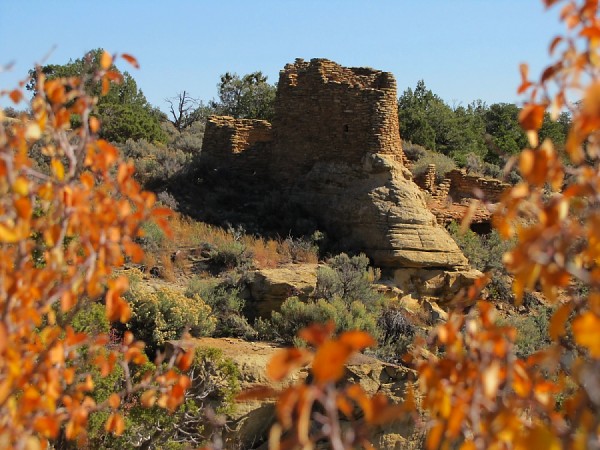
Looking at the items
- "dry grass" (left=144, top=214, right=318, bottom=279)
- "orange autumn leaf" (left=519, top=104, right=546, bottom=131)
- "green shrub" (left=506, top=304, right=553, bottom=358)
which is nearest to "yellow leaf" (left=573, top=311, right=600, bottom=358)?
"orange autumn leaf" (left=519, top=104, right=546, bottom=131)

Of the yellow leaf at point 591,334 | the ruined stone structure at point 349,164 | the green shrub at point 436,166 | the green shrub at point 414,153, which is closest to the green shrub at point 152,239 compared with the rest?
the ruined stone structure at point 349,164

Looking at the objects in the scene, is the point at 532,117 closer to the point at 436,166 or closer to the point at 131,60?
the point at 131,60

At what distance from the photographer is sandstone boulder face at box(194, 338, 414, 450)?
308 inches

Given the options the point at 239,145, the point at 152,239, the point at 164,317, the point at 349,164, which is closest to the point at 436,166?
the point at 349,164

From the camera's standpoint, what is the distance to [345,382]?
820 centimetres

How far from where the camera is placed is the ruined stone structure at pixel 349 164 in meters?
12.8

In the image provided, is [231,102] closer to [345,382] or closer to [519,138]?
[519,138]

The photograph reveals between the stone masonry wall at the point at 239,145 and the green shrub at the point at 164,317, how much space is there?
663 cm

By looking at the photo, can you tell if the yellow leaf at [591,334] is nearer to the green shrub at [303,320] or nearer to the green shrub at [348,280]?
the green shrub at [303,320]

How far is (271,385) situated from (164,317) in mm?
2046

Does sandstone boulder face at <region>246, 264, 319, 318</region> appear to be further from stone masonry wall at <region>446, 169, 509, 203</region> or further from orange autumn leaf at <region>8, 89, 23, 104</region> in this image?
orange autumn leaf at <region>8, 89, 23, 104</region>

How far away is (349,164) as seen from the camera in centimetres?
1398

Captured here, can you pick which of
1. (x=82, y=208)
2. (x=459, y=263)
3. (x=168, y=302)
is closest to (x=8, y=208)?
(x=82, y=208)

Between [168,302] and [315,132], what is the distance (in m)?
6.19
